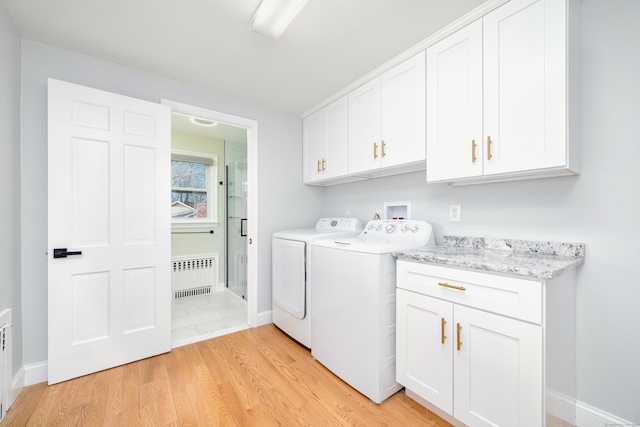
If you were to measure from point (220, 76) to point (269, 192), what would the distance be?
1.17 meters

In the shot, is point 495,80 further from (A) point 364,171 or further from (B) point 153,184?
(B) point 153,184

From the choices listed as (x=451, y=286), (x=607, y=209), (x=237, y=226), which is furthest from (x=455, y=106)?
(x=237, y=226)

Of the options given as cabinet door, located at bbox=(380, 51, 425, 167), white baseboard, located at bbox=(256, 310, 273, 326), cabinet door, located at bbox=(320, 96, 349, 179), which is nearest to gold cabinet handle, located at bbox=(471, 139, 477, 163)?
cabinet door, located at bbox=(380, 51, 425, 167)

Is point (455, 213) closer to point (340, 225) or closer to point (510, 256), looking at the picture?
point (510, 256)

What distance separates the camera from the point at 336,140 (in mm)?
2545

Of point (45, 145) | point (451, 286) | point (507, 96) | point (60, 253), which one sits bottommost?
point (451, 286)

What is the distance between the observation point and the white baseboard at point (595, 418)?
128 centimetres

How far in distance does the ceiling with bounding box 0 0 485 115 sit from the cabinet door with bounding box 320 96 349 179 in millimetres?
268

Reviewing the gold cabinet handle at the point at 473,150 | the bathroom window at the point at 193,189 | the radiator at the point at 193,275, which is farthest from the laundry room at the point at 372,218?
the bathroom window at the point at 193,189

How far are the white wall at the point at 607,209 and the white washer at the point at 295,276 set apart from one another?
4.98ft

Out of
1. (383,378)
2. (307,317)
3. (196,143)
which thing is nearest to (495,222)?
(383,378)

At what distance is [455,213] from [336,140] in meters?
1.28

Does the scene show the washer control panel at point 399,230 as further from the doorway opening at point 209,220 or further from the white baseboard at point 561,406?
the doorway opening at point 209,220

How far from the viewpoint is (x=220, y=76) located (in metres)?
2.24
